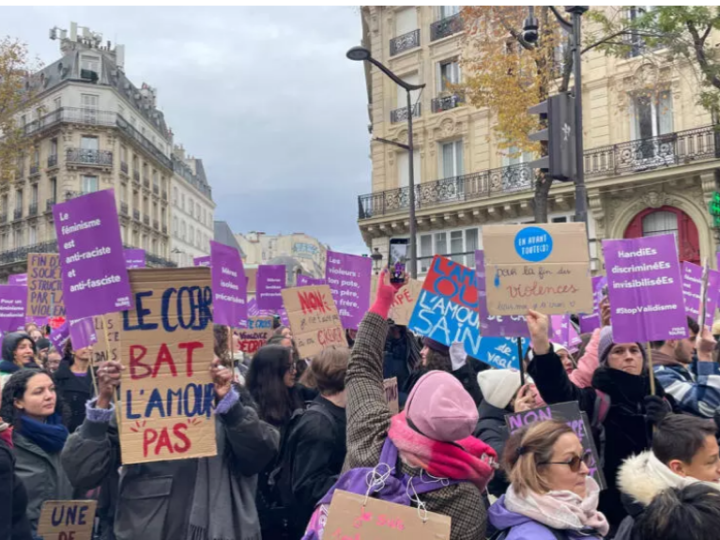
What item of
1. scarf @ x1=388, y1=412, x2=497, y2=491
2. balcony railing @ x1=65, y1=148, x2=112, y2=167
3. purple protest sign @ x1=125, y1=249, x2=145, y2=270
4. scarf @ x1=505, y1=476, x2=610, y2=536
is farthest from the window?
scarf @ x1=505, y1=476, x2=610, y2=536

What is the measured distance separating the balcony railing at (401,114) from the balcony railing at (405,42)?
2.22 meters

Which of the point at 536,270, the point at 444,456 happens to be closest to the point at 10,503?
the point at 444,456

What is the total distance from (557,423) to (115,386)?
1.95 metres

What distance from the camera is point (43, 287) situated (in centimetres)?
907

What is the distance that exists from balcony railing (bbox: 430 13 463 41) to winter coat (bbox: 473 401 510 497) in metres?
22.6

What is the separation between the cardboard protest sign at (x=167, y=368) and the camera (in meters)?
3.29

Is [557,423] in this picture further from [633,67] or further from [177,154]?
[177,154]

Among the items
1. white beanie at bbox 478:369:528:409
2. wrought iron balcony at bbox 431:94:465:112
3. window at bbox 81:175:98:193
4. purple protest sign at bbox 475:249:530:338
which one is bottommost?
white beanie at bbox 478:369:528:409

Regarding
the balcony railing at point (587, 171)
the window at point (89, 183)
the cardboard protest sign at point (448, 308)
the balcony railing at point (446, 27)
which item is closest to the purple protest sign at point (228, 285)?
the cardboard protest sign at point (448, 308)

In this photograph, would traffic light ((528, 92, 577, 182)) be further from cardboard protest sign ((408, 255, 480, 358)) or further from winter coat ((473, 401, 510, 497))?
winter coat ((473, 401, 510, 497))

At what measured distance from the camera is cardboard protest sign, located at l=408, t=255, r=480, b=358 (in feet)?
19.3

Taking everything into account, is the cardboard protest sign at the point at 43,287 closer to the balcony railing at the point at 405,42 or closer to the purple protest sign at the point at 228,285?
the purple protest sign at the point at 228,285

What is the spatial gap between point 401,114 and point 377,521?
81.4 feet

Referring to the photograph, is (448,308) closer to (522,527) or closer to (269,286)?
(522,527)
